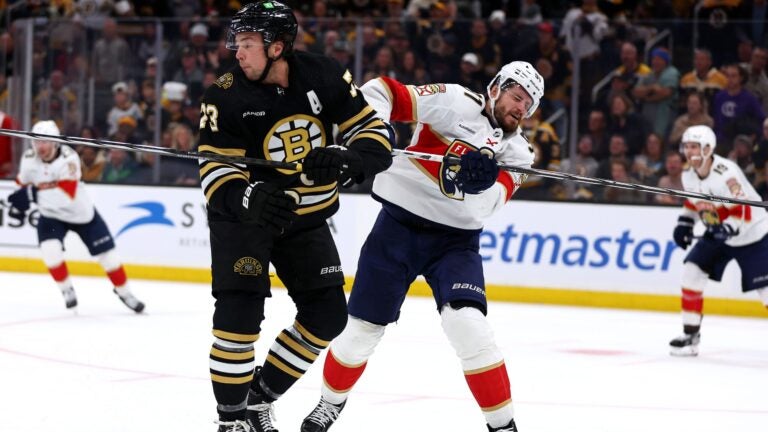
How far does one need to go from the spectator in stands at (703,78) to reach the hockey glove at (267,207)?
19.7 feet

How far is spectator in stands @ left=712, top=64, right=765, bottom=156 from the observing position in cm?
878

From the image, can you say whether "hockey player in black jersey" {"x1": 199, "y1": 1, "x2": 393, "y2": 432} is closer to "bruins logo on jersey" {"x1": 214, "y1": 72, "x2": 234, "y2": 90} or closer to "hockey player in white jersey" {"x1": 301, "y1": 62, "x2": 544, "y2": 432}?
"bruins logo on jersey" {"x1": 214, "y1": 72, "x2": 234, "y2": 90}

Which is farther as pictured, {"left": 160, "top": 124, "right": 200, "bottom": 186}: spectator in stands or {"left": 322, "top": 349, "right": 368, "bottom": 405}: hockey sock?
{"left": 160, "top": 124, "right": 200, "bottom": 186}: spectator in stands

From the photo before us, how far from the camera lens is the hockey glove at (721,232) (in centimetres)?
689

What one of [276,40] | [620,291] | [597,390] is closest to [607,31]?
[620,291]

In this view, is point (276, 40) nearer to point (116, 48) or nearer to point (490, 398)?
point (490, 398)

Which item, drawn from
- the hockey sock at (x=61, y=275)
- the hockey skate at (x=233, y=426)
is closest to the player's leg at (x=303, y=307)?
the hockey skate at (x=233, y=426)

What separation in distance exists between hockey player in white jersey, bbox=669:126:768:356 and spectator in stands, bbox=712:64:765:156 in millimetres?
1737

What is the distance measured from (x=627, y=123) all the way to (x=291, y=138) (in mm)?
5786

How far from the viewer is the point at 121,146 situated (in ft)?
12.7

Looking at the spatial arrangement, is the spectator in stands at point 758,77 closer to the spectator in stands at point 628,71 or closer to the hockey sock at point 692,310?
the spectator in stands at point 628,71

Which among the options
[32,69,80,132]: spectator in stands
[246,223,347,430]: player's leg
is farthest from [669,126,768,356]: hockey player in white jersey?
[32,69,80,132]: spectator in stands

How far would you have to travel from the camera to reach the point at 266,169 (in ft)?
12.6

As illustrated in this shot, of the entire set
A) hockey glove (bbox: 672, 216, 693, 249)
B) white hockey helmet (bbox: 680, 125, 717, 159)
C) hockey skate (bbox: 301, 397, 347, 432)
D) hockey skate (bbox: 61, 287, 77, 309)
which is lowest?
hockey skate (bbox: 61, 287, 77, 309)
